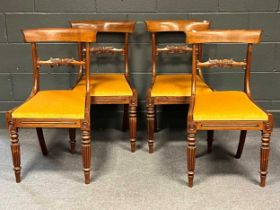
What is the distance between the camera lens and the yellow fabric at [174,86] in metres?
2.79

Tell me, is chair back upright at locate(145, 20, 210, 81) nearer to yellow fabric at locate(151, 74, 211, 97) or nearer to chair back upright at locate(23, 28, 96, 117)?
yellow fabric at locate(151, 74, 211, 97)

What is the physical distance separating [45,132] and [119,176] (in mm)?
1000

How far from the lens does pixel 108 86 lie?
2865mm

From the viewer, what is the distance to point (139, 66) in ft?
10.9

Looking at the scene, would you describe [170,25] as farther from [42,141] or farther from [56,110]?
[42,141]

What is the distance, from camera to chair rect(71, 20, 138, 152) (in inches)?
110

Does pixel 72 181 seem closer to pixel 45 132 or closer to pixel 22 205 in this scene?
pixel 22 205

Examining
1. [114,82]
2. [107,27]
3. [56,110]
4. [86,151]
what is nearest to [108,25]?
[107,27]

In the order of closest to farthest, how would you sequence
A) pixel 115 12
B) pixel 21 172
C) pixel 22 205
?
pixel 22 205 → pixel 21 172 → pixel 115 12

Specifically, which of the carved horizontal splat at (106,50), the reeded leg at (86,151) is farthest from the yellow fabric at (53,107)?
the carved horizontal splat at (106,50)

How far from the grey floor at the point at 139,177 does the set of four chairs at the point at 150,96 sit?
0.09 metres

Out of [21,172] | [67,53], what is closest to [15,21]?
[67,53]

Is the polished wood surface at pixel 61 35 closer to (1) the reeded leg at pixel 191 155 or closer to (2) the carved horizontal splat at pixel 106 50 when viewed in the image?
(2) the carved horizontal splat at pixel 106 50

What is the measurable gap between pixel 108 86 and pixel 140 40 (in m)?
0.59
